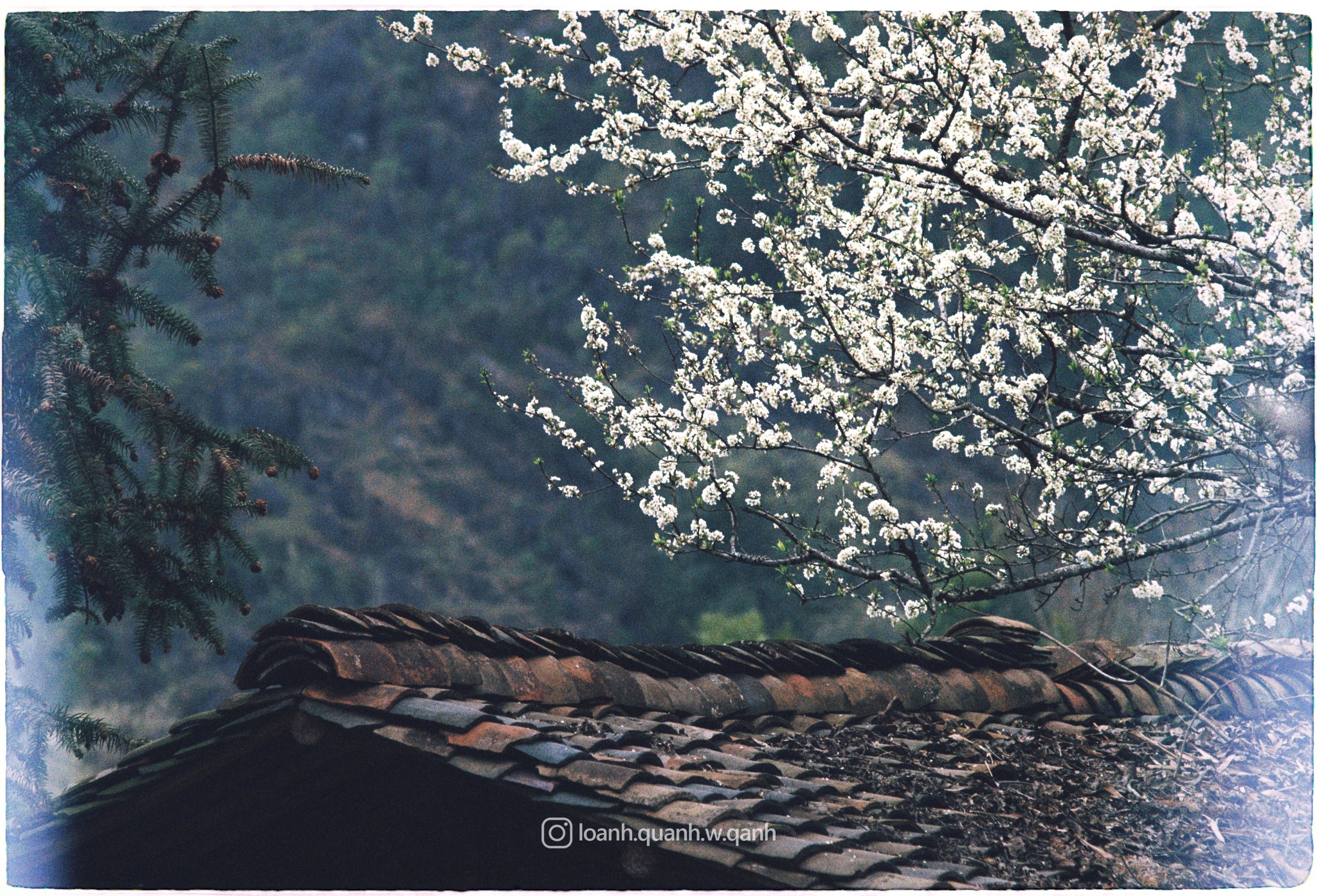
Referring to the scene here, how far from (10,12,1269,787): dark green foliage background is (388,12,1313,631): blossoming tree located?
12010 millimetres

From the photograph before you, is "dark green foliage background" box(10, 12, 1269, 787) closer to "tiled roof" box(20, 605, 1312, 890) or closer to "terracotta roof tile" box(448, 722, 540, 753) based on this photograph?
"tiled roof" box(20, 605, 1312, 890)

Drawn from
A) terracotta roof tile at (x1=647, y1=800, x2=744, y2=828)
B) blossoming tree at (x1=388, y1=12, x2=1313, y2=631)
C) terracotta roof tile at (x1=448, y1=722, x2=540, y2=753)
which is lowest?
terracotta roof tile at (x1=647, y1=800, x2=744, y2=828)

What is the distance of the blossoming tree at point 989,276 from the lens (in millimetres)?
3334

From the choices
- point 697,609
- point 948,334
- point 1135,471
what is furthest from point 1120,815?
point 697,609

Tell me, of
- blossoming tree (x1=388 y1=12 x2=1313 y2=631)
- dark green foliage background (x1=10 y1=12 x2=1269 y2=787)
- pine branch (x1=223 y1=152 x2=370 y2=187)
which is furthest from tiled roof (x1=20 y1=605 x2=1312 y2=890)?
dark green foliage background (x1=10 y1=12 x2=1269 y2=787)

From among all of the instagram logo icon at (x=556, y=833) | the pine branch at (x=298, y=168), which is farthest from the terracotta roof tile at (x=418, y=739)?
the pine branch at (x=298, y=168)

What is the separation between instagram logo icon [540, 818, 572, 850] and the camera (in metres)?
2.43

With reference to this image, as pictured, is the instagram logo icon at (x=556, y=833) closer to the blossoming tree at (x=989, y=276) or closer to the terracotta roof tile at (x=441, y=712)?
the terracotta roof tile at (x=441, y=712)

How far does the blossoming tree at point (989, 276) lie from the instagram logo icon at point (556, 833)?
5.95 ft

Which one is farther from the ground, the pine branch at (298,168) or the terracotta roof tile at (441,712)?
the pine branch at (298,168)

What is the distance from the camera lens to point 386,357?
2020 cm

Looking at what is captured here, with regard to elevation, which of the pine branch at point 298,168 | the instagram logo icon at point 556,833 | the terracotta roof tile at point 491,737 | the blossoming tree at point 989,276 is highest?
the pine branch at point 298,168

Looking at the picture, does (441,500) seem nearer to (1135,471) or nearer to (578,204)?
(578,204)

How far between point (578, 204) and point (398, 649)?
17.9m
